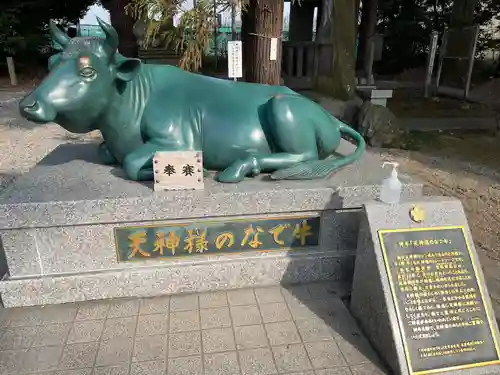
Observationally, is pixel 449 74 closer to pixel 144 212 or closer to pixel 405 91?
pixel 405 91

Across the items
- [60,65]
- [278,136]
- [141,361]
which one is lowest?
[141,361]

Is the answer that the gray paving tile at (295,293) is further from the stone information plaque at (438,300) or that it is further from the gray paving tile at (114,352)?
the gray paving tile at (114,352)

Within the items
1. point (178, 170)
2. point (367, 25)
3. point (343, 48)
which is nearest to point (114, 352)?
point (178, 170)

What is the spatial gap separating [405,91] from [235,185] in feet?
43.3

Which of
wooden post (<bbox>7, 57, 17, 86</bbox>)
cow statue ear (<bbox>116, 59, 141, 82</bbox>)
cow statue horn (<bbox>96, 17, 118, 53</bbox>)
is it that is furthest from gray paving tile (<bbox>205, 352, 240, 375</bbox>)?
wooden post (<bbox>7, 57, 17, 86</bbox>)

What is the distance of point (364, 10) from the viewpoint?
16.6 m

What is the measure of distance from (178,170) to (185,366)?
1.26 meters

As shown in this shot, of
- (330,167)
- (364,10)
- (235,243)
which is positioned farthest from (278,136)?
(364,10)

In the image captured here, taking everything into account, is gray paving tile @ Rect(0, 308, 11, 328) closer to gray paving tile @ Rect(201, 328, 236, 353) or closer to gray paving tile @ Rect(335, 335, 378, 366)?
gray paving tile @ Rect(201, 328, 236, 353)

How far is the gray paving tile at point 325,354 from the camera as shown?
8.21 ft

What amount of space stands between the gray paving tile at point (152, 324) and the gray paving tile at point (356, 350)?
1.14 m

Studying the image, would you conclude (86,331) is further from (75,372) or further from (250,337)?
(250,337)

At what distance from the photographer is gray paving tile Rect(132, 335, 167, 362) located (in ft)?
8.29

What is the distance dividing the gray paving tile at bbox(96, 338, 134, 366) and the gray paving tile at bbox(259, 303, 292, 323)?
90 centimetres
